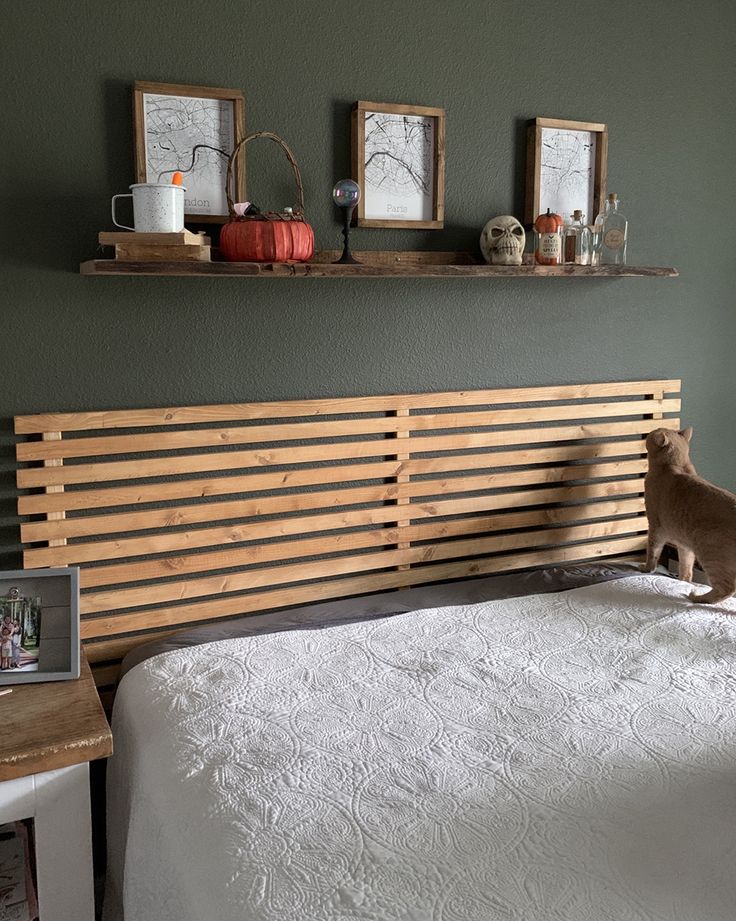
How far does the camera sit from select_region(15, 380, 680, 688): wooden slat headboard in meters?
2.19

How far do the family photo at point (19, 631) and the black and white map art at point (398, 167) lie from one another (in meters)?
1.31

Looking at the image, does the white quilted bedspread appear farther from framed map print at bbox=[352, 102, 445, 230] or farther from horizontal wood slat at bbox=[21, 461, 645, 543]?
framed map print at bbox=[352, 102, 445, 230]

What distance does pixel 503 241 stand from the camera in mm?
2484

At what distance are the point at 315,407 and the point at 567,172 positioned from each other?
108cm

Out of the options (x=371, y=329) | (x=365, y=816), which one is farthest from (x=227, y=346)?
(x=365, y=816)

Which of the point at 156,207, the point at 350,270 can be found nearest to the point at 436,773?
the point at 350,270

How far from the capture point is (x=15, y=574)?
1.89 metres

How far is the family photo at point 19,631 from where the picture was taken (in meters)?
1.85

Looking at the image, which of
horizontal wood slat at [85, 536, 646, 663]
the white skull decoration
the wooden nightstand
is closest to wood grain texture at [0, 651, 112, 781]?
the wooden nightstand

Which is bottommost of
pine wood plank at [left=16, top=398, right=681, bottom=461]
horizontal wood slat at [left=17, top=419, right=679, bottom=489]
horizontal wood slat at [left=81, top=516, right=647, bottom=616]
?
horizontal wood slat at [left=81, top=516, right=647, bottom=616]

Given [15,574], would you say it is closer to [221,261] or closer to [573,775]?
[221,261]

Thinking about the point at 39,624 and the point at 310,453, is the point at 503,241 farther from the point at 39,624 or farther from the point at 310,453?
the point at 39,624

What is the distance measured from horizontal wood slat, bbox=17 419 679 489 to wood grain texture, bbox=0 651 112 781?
513 millimetres

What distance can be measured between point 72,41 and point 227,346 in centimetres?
78
